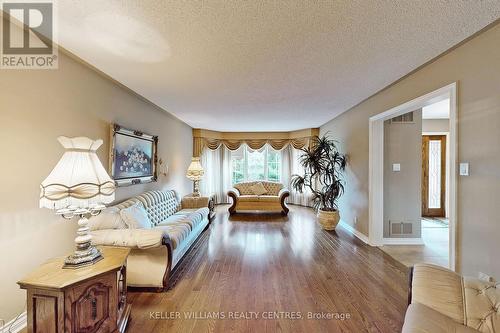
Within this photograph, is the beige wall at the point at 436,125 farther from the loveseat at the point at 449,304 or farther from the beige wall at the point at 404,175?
the loveseat at the point at 449,304

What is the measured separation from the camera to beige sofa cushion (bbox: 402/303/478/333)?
1082 millimetres

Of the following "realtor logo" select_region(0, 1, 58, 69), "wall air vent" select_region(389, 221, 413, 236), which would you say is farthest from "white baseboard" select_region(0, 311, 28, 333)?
"wall air vent" select_region(389, 221, 413, 236)

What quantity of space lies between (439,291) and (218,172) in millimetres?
6578

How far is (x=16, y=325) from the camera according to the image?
1727 millimetres

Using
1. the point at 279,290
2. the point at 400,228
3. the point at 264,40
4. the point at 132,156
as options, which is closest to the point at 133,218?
the point at 132,156

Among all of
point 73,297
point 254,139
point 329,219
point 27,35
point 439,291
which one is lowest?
point 329,219

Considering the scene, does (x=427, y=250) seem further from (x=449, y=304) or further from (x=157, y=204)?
(x=157, y=204)

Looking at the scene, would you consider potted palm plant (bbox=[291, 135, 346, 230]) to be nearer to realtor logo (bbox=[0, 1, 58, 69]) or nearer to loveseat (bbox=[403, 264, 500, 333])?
loveseat (bbox=[403, 264, 500, 333])

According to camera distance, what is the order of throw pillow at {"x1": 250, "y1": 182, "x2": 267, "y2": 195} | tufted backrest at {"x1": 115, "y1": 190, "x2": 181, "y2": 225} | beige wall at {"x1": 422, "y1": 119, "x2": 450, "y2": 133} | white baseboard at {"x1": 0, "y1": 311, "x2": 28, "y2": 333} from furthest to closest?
throw pillow at {"x1": 250, "y1": 182, "x2": 267, "y2": 195}, beige wall at {"x1": 422, "y1": 119, "x2": 450, "y2": 133}, tufted backrest at {"x1": 115, "y1": 190, "x2": 181, "y2": 225}, white baseboard at {"x1": 0, "y1": 311, "x2": 28, "y2": 333}

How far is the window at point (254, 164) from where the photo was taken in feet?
25.1

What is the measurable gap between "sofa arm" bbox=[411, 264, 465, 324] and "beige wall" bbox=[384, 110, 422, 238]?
263cm

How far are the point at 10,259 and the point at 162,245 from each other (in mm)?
1121

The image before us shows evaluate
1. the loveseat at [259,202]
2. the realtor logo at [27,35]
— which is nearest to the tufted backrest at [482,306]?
the realtor logo at [27,35]

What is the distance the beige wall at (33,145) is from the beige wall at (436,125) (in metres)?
6.89
